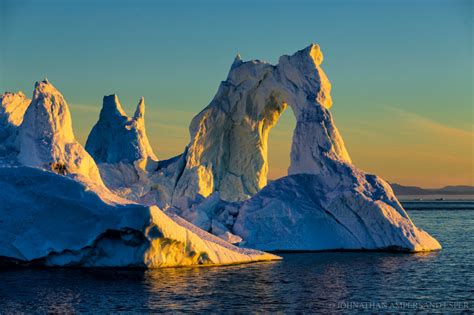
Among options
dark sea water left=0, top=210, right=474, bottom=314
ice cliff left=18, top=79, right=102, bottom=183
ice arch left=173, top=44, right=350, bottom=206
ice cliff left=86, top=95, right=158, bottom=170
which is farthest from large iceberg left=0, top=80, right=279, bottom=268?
ice cliff left=86, top=95, right=158, bottom=170

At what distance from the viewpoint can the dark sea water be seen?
1961cm

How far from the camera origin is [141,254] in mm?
26500

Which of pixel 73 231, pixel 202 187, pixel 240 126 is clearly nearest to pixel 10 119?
pixel 202 187

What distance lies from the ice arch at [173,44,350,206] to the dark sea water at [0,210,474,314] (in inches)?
707

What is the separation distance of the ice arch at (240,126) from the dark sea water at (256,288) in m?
18.0

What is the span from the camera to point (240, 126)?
52.8 meters

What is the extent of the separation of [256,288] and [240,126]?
3079 cm

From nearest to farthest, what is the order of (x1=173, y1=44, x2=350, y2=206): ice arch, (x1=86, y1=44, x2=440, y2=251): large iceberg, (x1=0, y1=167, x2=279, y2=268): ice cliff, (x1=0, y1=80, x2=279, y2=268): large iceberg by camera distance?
1. (x1=0, y1=80, x2=279, y2=268): large iceberg
2. (x1=0, y1=167, x2=279, y2=268): ice cliff
3. (x1=86, y1=44, x2=440, y2=251): large iceberg
4. (x1=173, y1=44, x2=350, y2=206): ice arch

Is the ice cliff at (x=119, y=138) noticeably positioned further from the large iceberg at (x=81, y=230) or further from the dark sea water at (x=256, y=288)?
the dark sea water at (x=256, y=288)

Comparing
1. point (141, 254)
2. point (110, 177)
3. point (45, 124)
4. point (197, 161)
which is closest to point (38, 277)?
point (141, 254)

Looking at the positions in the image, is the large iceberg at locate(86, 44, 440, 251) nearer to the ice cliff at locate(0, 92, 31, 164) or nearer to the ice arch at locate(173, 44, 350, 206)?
the ice arch at locate(173, 44, 350, 206)

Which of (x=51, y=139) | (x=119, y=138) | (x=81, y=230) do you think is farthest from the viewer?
(x=119, y=138)

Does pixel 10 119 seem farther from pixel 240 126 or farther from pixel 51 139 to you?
pixel 240 126

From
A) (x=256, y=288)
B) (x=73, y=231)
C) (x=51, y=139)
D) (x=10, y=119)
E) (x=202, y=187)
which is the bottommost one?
(x=256, y=288)
